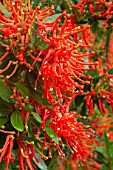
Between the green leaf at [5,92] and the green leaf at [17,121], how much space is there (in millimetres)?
60

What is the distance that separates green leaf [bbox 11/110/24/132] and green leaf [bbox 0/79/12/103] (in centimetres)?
6

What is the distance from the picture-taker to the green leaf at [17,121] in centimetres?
156

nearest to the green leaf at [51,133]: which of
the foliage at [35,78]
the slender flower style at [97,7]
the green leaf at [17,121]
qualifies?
the foliage at [35,78]

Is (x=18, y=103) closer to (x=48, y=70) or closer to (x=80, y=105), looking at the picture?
(x=48, y=70)

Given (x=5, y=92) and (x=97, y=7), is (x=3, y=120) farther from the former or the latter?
(x=97, y=7)

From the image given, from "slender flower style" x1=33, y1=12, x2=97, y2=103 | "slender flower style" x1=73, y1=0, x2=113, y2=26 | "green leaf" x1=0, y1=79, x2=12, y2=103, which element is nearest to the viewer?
"slender flower style" x1=33, y1=12, x2=97, y2=103

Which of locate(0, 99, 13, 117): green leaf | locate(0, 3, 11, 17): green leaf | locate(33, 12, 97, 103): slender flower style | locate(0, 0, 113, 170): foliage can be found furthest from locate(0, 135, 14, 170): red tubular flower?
locate(0, 3, 11, 17): green leaf

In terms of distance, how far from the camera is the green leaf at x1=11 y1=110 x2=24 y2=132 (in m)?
1.56

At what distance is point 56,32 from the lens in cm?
160

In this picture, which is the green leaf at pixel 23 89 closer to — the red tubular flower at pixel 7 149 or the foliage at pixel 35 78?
the foliage at pixel 35 78

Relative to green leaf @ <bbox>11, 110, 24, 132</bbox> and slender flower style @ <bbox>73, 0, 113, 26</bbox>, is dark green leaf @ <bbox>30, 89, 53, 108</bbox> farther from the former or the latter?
slender flower style @ <bbox>73, 0, 113, 26</bbox>

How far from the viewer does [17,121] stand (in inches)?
62.1

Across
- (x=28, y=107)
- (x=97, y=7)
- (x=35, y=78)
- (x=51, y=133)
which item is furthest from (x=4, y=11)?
(x=97, y=7)

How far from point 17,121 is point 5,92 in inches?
5.0
